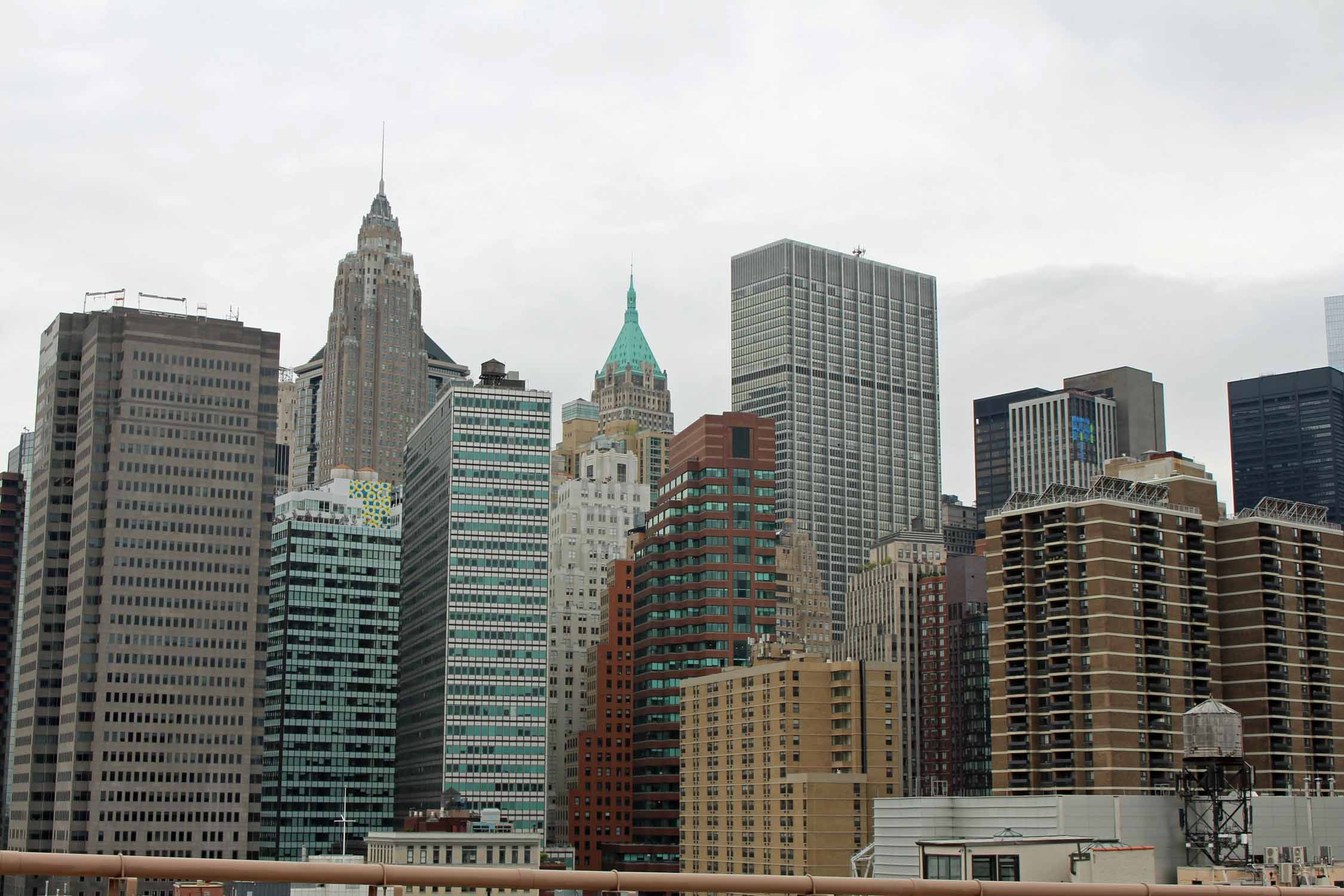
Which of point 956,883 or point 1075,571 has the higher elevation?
point 1075,571

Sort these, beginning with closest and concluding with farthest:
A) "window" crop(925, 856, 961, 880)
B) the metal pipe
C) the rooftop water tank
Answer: the metal pipe
"window" crop(925, 856, 961, 880)
the rooftop water tank

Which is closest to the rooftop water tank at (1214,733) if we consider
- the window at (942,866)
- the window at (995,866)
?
the window at (942,866)

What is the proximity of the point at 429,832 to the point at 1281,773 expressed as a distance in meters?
104

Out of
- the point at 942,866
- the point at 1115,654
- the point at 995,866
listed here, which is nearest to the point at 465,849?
the point at 1115,654

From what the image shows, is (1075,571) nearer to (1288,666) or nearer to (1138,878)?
(1288,666)

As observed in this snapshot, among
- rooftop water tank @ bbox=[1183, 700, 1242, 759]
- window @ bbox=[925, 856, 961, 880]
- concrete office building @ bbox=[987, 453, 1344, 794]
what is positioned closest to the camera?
window @ bbox=[925, 856, 961, 880]

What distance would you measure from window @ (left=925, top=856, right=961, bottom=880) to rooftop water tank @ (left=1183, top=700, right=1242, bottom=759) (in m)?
62.3

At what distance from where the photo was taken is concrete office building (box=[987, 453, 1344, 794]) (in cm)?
18375

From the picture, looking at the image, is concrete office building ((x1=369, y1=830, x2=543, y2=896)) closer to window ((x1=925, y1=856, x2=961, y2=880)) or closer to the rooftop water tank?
the rooftop water tank

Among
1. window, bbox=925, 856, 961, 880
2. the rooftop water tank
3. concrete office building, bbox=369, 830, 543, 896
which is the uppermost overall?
the rooftop water tank

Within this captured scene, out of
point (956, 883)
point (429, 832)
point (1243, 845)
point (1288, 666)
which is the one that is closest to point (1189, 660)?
point (1288, 666)

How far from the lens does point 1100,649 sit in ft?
607

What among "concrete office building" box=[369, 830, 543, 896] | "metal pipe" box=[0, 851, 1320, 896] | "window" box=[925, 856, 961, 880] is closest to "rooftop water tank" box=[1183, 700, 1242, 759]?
"window" box=[925, 856, 961, 880]

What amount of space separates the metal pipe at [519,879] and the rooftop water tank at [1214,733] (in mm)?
147253
